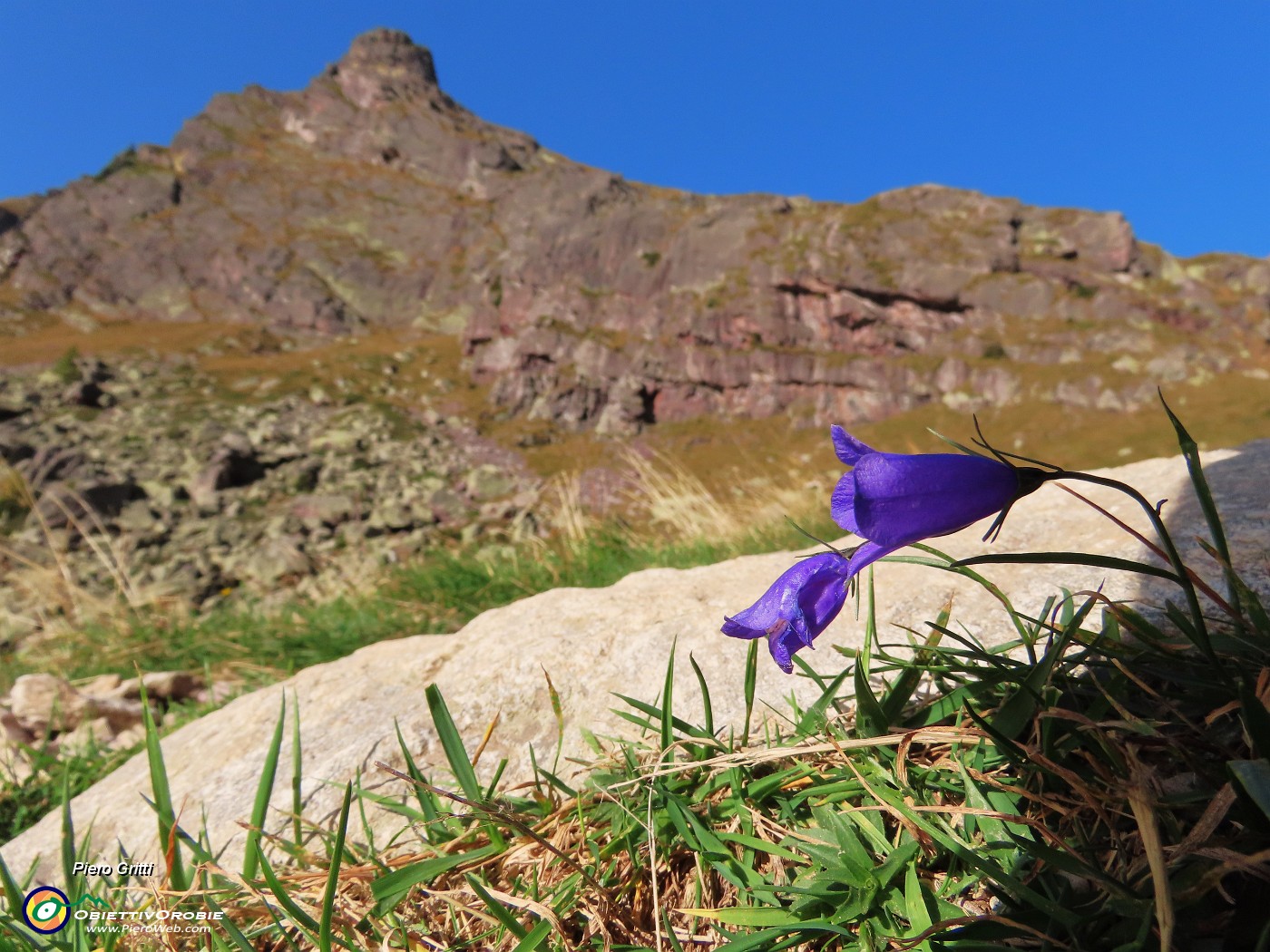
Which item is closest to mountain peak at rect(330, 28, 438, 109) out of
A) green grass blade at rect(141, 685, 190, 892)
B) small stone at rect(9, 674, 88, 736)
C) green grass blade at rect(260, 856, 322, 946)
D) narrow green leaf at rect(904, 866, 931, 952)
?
small stone at rect(9, 674, 88, 736)

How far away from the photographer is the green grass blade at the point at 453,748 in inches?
59.4

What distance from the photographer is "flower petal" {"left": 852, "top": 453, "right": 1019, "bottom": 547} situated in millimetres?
973

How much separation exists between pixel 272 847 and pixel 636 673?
1.06m

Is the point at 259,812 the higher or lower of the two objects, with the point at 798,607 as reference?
lower

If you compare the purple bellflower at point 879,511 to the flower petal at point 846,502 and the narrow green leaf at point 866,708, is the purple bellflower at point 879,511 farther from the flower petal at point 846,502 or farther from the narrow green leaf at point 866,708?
the narrow green leaf at point 866,708

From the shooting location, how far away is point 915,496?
0.99 m

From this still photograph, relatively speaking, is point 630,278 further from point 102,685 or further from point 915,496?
point 915,496

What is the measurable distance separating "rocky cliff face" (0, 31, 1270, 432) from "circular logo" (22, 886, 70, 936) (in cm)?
3637

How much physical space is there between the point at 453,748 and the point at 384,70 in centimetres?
9468

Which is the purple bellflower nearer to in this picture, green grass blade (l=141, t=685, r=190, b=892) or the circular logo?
green grass blade (l=141, t=685, r=190, b=892)

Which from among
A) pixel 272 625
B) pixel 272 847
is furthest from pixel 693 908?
pixel 272 625

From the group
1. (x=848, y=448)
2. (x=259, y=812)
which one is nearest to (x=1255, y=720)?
(x=848, y=448)

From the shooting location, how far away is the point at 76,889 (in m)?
1.63

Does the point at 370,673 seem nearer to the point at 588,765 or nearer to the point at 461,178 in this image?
the point at 588,765
